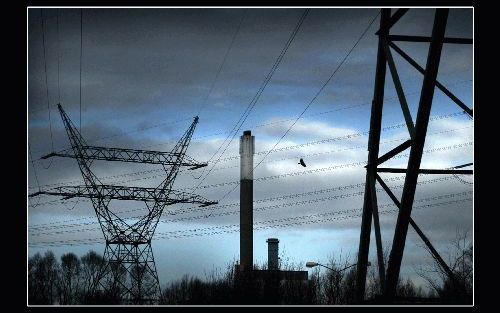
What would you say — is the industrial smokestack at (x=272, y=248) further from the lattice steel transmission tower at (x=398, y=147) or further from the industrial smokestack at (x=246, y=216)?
the lattice steel transmission tower at (x=398, y=147)

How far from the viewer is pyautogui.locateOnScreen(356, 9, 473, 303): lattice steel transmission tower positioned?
11742 millimetres

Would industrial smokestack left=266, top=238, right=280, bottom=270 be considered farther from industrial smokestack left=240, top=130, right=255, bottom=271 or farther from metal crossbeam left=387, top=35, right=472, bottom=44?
metal crossbeam left=387, top=35, right=472, bottom=44

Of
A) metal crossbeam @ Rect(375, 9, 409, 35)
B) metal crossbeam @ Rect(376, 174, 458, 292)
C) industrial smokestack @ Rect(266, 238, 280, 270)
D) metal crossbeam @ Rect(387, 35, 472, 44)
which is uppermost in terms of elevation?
metal crossbeam @ Rect(375, 9, 409, 35)

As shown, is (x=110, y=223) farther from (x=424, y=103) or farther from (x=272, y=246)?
(x=424, y=103)

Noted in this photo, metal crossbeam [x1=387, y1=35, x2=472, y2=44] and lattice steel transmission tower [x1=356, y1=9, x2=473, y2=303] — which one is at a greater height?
metal crossbeam [x1=387, y1=35, x2=472, y2=44]

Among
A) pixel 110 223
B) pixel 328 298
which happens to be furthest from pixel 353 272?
pixel 110 223

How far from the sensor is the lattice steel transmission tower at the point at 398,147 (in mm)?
11742

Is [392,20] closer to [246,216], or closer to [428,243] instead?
[428,243]

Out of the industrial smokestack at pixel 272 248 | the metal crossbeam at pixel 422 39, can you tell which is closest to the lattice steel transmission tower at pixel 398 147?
the metal crossbeam at pixel 422 39

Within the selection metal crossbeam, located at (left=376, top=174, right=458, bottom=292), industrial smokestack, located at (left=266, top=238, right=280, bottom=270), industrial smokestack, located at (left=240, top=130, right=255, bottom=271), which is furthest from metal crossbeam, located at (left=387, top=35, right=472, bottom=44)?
industrial smokestack, located at (left=266, top=238, right=280, bottom=270)

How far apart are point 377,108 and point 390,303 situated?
13.7 ft

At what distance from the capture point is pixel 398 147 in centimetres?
1343

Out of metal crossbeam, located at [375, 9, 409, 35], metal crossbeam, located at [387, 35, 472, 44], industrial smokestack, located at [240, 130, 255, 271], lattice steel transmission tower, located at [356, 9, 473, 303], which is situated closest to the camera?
lattice steel transmission tower, located at [356, 9, 473, 303]

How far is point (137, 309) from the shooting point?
10391 mm
